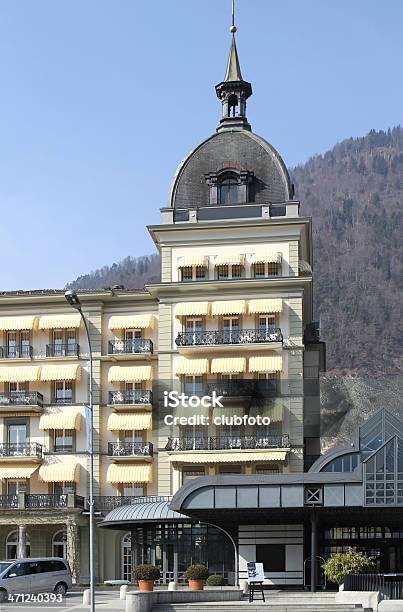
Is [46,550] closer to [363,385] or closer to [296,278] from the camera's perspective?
[296,278]

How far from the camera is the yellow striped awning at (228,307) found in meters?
71.6

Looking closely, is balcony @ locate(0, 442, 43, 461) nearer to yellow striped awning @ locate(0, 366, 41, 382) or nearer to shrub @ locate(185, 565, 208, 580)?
yellow striped awning @ locate(0, 366, 41, 382)

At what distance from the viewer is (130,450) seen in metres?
72.4

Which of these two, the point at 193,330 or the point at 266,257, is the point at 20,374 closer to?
the point at 193,330

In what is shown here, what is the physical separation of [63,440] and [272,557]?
63.3ft

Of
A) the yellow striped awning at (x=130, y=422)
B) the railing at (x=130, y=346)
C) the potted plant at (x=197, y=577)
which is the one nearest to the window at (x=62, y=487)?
the yellow striped awning at (x=130, y=422)

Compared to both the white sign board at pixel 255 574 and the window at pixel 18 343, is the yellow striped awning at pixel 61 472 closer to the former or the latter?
the window at pixel 18 343

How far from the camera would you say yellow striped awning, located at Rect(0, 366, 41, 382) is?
73.9 meters

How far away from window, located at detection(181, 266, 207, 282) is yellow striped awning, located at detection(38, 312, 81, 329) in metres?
7.04

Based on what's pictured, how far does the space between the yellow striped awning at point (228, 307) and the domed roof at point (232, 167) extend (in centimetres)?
689

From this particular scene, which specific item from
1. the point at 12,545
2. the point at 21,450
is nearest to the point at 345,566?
the point at 21,450

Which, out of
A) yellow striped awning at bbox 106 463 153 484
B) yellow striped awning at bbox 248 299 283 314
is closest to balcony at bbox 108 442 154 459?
yellow striped awning at bbox 106 463 153 484

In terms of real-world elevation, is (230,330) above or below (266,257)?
below

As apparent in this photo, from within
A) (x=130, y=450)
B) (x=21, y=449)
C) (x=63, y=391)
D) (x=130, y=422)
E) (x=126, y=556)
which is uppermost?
(x=63, y=391)
